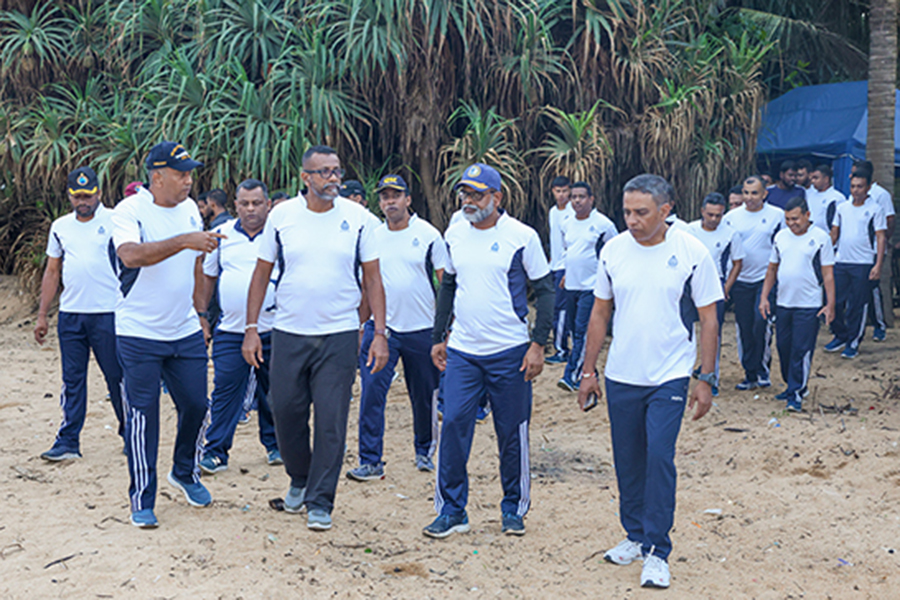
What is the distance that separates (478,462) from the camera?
24.0ft

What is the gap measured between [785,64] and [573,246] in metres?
8.64

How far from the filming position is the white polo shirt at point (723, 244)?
9.08 metres

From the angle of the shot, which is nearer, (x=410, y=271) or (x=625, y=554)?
(x=625, y=554)

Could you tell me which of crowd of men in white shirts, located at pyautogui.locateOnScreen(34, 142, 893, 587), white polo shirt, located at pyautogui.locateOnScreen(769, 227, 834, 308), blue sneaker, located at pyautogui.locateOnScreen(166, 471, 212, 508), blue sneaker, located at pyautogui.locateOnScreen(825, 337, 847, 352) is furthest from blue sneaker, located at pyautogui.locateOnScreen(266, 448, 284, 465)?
blue sneaker, located at pyautogui.locateOnScreen(825, 337, 847, 352)

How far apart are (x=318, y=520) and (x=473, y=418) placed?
1.06 meters

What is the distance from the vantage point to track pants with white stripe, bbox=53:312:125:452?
6773mm

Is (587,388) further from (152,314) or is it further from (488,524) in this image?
(152,314)

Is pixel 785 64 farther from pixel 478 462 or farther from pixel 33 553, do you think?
pixel 33 553

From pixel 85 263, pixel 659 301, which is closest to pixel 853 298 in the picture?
pixel 659 301

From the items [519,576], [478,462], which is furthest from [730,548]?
[478,462]

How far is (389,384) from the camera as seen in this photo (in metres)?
6.60

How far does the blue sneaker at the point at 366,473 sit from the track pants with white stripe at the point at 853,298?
6.33m

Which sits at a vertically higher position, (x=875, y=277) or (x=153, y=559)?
(x=875, y=277)

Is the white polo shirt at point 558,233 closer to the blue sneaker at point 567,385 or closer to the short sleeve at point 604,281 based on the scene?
the blue sneaker at point 567,385
